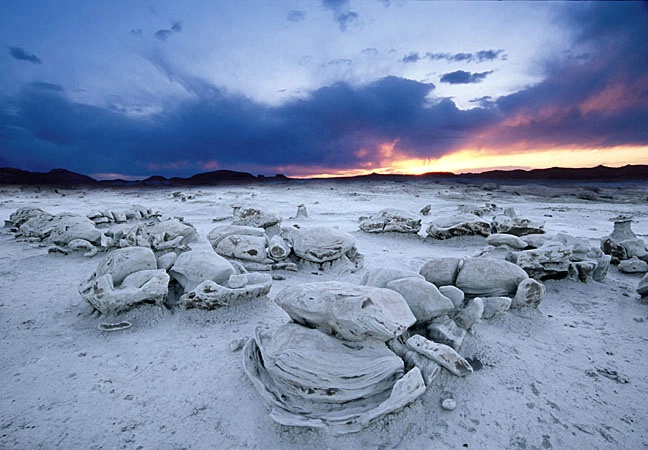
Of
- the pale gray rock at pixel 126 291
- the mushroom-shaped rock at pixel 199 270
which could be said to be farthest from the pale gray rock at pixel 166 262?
the pale gray rock at pixel 126 291

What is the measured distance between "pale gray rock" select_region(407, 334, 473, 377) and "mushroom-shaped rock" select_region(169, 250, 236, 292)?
2773 millimetres

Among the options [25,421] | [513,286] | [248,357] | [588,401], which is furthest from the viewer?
[513,286]

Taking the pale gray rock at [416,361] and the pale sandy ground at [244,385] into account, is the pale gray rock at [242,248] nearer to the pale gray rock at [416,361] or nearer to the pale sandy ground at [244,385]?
the pale sandy ground at [244,385]

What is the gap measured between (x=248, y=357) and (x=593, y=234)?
10.6 m

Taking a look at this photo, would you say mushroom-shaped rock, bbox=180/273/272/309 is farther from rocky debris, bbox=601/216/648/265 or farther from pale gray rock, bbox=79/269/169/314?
rocky debris, bbox=601/216/648/265

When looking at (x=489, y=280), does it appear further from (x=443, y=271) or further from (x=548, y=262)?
(x=548, y=262)

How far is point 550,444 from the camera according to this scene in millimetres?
2152

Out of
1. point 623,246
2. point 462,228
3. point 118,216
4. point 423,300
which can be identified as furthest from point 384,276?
point 118,216

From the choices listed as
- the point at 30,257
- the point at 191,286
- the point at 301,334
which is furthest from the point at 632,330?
the point at 30,257

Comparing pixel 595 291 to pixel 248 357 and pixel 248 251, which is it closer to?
pixel 248 357

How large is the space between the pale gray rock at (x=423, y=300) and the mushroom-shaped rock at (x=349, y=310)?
16.4 inches

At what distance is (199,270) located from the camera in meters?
4.36

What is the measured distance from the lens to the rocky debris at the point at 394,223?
8.95 m

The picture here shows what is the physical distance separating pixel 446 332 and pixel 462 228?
5562 mm
